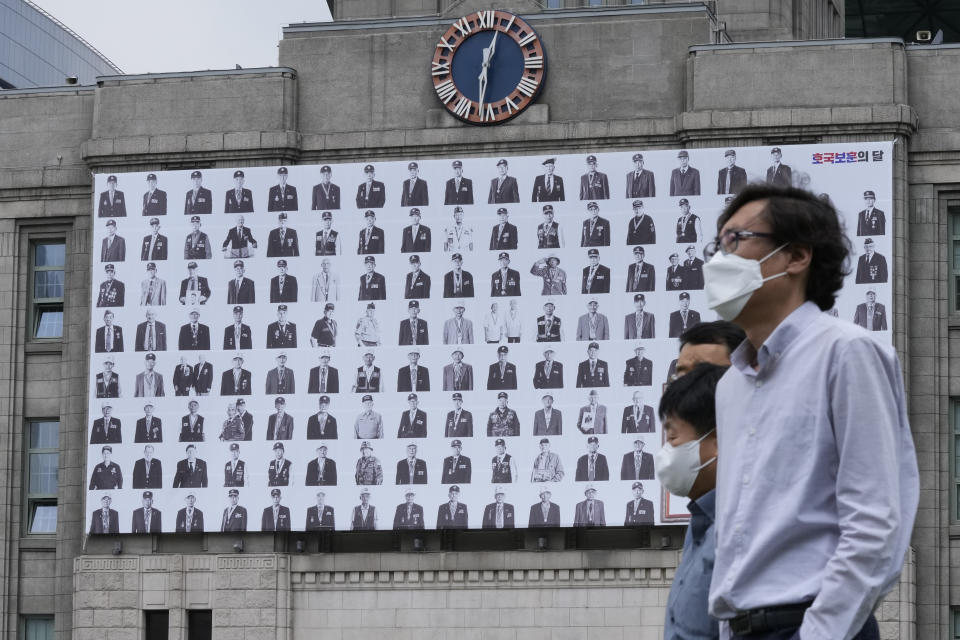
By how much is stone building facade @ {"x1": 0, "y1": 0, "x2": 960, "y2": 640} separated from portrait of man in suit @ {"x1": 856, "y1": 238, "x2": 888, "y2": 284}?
564mm

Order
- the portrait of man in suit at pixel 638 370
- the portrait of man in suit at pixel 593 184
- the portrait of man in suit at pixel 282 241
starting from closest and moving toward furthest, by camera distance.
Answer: the portrait of man in suit at pixel 638 370
the portrait of man in suit at pixel 593 184
the portrait of man in suit at pixel 282 241

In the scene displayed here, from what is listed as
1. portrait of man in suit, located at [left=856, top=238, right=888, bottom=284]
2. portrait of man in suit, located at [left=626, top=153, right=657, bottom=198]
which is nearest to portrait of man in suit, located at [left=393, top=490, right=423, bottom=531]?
portrait of man in suit, located at [left=626, top=153, right=657, bottom=198]

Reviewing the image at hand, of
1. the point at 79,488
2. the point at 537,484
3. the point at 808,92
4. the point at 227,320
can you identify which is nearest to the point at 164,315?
the point at 227,320

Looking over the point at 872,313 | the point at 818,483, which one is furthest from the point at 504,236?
the point at 818,483

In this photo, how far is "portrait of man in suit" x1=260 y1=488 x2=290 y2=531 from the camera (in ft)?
111

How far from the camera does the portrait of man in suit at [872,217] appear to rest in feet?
107

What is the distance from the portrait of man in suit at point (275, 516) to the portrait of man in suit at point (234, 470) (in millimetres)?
702

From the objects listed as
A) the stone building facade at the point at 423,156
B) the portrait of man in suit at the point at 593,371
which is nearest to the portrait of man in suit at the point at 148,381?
the stone building facade at the point at 423,156

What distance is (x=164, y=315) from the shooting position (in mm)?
34812

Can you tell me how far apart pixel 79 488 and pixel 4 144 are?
7128 millimetres

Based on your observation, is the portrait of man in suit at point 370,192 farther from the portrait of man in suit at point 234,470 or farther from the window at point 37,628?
the window at point 37,628

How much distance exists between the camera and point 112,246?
35.2m

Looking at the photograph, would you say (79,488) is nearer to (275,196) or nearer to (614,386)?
(275,196)

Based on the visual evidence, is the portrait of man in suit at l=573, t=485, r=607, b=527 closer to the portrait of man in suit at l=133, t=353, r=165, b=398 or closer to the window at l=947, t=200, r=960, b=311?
the window at l=947, t=200, r=960, b=311
